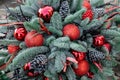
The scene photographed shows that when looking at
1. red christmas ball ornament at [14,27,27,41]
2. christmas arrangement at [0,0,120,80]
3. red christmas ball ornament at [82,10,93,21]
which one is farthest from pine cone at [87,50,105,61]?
red christmas ball ornament at [14,27,27,41]

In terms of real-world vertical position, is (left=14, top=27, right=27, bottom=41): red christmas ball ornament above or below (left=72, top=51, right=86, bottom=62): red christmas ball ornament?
above

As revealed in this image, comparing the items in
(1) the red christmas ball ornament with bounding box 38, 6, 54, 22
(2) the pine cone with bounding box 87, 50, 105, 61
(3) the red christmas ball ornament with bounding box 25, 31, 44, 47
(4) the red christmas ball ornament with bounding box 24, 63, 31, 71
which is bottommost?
(4) the red christmas ball ornament with bounding box 24, 63, 31, 71

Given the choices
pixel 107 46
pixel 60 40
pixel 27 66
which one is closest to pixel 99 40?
pixel 107 46

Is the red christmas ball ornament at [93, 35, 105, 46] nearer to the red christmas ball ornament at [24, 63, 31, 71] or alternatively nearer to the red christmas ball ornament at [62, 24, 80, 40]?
the red christmas ball ornament at [62, 24, 80, 40]

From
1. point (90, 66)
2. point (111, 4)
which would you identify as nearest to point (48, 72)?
point (90, 66)

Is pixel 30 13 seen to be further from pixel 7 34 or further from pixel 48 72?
pixel 48 72

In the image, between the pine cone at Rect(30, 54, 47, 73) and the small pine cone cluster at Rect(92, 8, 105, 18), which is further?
the small pine cone cluster at Rect(92, 8, 105, 18)
